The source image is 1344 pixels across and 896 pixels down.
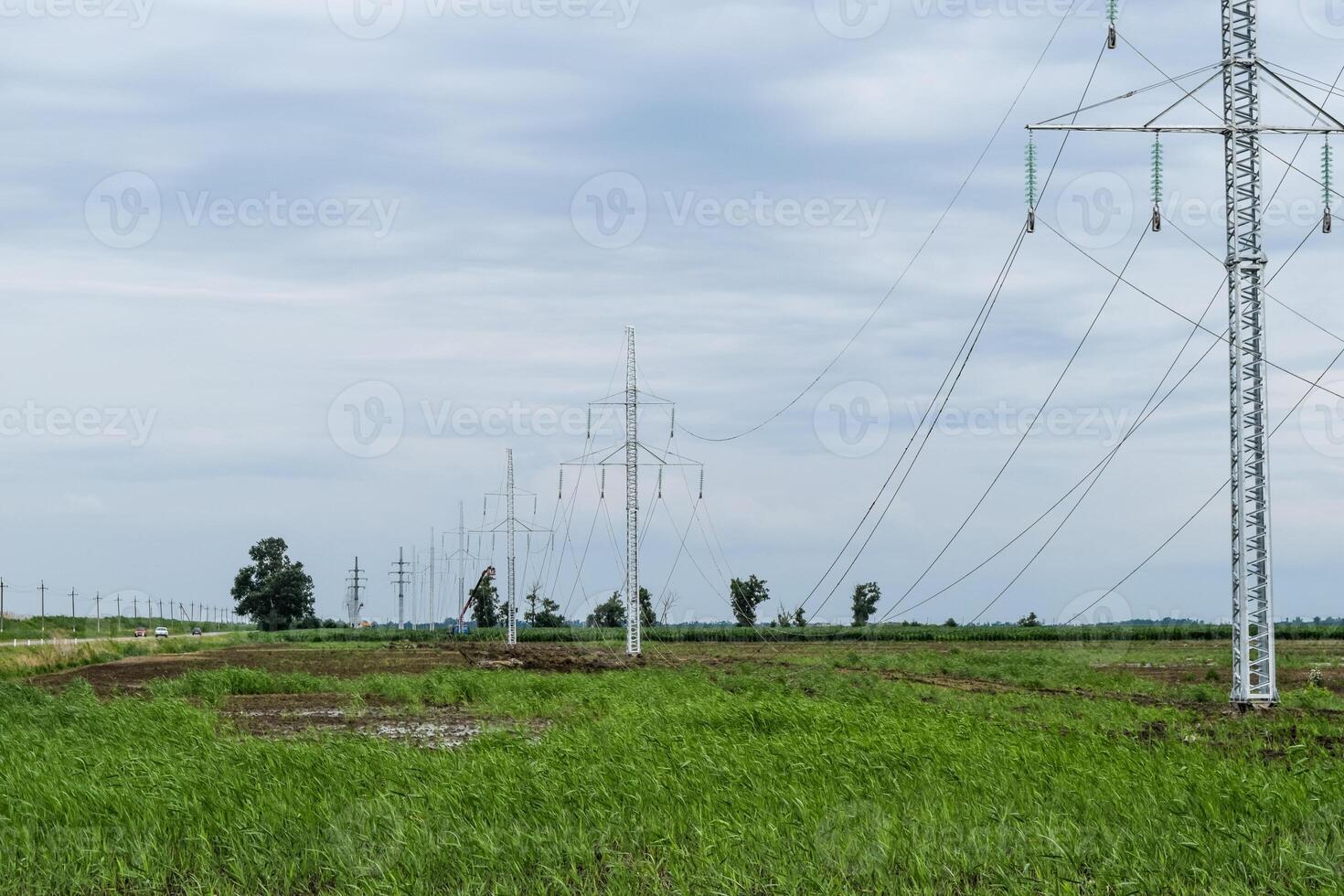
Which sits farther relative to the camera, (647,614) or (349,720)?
(647,614)

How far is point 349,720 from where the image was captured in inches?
1085

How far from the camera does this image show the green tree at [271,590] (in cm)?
16800

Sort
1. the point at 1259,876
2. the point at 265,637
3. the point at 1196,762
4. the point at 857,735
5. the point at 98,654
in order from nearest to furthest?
1. the point at 1259,876
2. the point at 1196,762
3. the point at 857,735
4. the point at 98,654
5. the point at 265,637

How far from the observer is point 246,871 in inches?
492

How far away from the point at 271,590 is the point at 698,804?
164 metres

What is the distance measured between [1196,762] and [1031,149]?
557 inches

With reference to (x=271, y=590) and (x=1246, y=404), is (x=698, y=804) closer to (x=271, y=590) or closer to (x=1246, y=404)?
(x=1246, y=404)

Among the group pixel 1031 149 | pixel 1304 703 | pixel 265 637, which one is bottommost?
pixel 265 637

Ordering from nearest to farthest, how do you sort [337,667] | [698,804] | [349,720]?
[698,804], [349,720], [337,667]

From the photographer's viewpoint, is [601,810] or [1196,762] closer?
[601,810]

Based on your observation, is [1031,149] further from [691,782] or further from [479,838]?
[479,838]

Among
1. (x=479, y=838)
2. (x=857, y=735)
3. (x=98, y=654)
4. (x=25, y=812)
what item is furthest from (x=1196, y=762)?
(x=98, y=654)

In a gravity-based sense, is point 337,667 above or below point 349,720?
below

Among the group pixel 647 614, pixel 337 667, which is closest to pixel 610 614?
pixel 647 614
